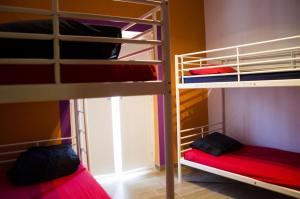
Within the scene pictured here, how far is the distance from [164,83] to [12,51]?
82cm

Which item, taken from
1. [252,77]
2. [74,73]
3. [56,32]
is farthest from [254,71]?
[56,32]

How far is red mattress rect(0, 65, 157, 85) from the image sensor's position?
1180 mm

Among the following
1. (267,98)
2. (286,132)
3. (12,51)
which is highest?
(12,51)

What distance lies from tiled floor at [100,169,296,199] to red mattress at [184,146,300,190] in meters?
0.35

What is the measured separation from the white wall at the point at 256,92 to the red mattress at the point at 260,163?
11.2 inches

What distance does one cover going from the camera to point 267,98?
3363 mm

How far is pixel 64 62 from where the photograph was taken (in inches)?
47.1

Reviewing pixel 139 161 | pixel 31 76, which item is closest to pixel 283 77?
pixel 31 76

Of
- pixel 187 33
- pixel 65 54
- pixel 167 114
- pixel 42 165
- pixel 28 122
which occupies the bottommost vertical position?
pixel 42 165

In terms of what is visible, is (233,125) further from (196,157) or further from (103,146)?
(103,146)

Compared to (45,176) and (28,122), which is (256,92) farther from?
(28,122)

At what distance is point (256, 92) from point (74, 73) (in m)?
2.89

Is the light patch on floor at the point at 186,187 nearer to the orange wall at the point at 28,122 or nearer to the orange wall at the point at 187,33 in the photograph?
the orange wall at the point at 187,33

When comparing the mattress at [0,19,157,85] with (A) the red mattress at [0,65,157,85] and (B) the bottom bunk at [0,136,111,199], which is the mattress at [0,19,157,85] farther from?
(B) the bottom bunk at [0,136,111,199]
